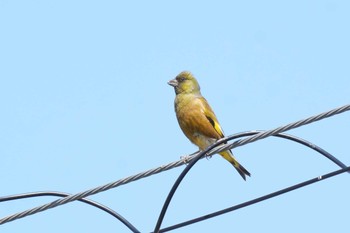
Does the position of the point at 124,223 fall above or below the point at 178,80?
below

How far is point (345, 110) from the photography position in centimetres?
552

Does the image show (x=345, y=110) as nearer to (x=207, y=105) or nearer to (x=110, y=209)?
(x=110, y=209)

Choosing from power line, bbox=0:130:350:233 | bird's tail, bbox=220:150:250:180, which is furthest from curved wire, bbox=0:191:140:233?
bird's tail, bbox=220:150:250:180

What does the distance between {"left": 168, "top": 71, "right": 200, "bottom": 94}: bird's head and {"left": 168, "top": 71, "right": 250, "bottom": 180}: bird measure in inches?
7.7

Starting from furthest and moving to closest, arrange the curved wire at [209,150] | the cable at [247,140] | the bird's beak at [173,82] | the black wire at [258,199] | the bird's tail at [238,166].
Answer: the bird's beak at [173,82] < the bird's tail at [238,166] < the curved wire at [209,150] < the black wire at [258,199] < the cable at [247,140]

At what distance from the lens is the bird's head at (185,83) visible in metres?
10.9

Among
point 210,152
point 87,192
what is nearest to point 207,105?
point 210,152

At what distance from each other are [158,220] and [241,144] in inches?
32.0

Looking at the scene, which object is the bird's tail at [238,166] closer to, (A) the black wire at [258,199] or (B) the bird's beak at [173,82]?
(B) the bird's beak at [173,82]

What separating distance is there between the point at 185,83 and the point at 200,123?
1067mm

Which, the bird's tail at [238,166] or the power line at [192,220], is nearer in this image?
the power line at [192,220]

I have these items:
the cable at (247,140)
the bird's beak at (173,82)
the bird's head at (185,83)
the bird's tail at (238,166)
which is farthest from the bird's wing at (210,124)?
the cable at (247,140)

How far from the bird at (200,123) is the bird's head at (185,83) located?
20 centimetres

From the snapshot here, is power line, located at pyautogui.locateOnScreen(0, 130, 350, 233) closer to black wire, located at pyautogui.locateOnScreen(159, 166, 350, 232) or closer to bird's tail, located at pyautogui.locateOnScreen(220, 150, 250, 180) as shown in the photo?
black wire, located at pyautogui.locateOnScreen(159, 166, 350, 232)
